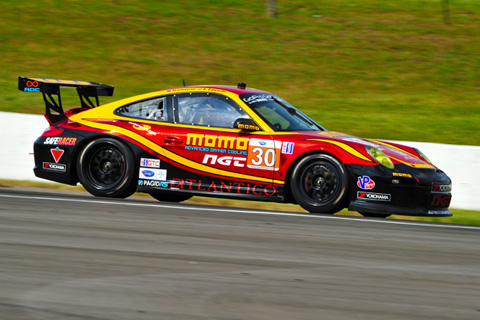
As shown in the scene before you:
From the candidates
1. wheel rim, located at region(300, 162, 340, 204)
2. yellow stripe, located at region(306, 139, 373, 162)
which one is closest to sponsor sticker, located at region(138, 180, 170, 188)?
wheel rim, located at region(300, 162, 340, 204)

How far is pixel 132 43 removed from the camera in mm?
21188

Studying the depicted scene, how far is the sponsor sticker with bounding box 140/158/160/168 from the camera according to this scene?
799 centimetres

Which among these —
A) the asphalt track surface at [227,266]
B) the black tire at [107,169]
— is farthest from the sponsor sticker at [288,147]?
the black tire at [107,169]

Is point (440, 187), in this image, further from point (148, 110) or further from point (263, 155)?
point (148, 110)

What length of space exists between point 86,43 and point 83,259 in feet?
56.7

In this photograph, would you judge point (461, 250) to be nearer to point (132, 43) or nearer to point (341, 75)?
point (341, 75)

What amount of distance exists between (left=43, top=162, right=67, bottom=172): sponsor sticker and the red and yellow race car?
12 millimetres

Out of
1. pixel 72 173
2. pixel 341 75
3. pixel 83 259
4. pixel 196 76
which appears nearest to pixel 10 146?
pixel 72 173

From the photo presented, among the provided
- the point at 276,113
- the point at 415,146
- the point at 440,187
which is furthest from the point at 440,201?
the point at 276,113

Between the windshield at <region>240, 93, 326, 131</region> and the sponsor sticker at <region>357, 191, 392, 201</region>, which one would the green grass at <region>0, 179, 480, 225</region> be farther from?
the windshield at <region>240, 93, 326, 131</region>

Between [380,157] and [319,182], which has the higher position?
[380,157]

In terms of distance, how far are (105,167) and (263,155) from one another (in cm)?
196

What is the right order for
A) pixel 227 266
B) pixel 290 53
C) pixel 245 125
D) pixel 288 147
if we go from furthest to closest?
pixel 290 53 → pixel 245 125 → pixel 288 147 → pixel 227 266

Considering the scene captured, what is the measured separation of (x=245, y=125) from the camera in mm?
7641
